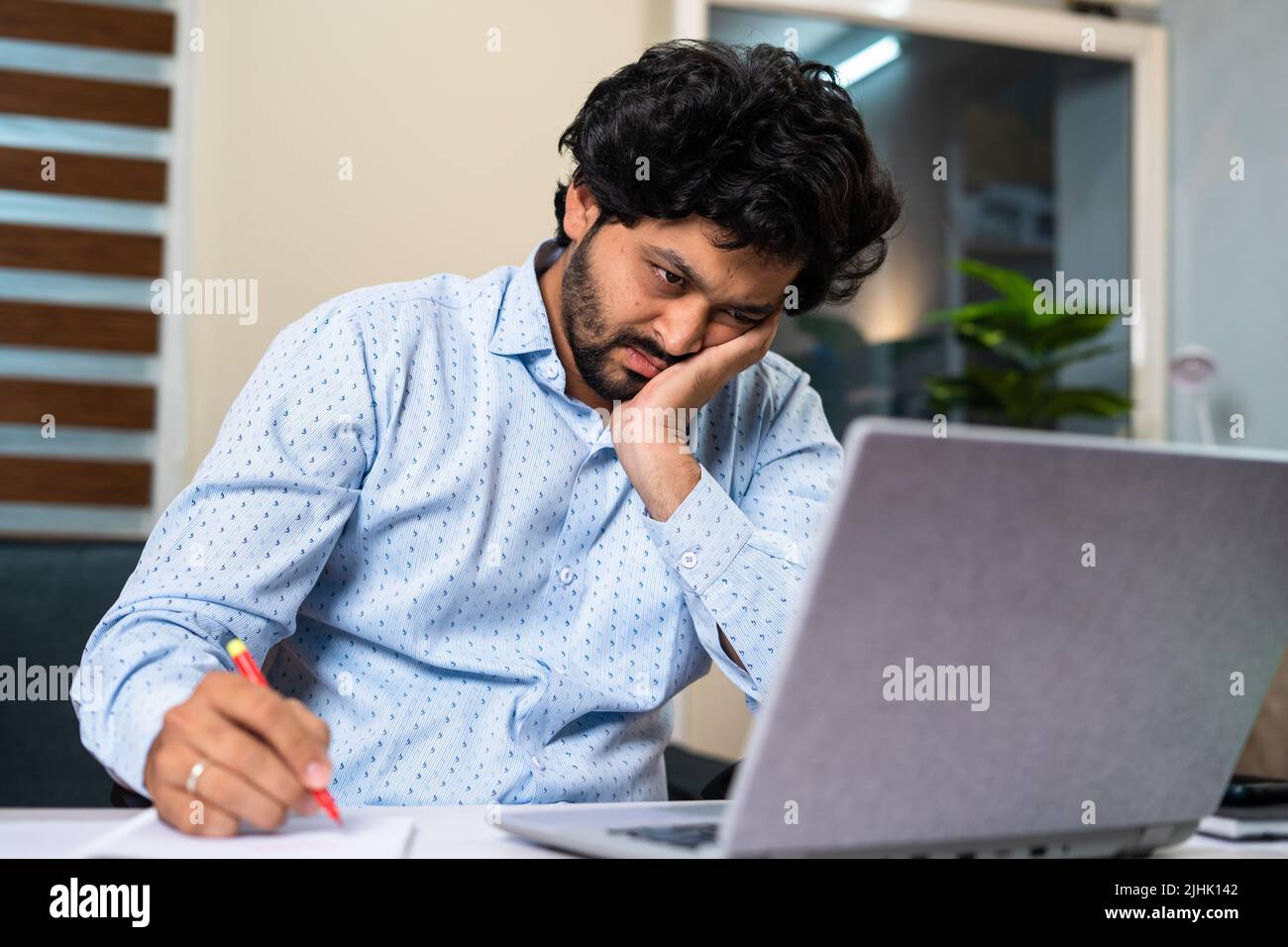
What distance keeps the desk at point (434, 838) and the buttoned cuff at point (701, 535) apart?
1.13 feet

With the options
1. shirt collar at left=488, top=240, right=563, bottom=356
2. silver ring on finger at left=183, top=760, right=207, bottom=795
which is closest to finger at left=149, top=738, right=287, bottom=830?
silver ring on finger at left=183, top=760, right=207, bottom=795

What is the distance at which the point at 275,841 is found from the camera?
0.66m

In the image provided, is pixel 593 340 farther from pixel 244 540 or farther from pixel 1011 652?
pixel 1011 652

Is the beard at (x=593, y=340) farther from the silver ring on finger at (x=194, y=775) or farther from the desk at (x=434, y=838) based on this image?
the silver ring on finger at (x=194, y=775)

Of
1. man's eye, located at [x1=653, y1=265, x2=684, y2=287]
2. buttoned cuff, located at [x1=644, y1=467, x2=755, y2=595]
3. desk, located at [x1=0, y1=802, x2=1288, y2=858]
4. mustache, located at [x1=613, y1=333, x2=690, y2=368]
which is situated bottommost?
desk, located at [x1=0, y1=802, x2=1288, y2=858]

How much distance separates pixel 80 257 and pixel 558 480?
5.48 ft

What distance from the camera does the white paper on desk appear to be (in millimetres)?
612

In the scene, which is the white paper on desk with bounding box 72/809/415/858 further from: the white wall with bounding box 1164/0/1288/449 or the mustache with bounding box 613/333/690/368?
the white wall with bounding box 1164/0/1288/449

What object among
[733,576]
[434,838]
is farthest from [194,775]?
[733,576]

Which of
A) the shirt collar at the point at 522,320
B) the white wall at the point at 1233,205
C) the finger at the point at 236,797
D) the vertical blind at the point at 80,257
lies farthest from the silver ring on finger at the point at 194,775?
the white wall at the point at 1233,205

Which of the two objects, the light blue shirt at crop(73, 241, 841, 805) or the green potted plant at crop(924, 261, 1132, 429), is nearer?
the light blue shirt at crop(73, 241, 841, 805)

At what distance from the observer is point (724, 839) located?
515 mm

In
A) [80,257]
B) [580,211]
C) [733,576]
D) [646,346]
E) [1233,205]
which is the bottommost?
[733,576]

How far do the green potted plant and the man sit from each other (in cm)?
167
